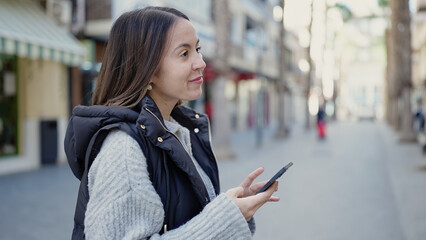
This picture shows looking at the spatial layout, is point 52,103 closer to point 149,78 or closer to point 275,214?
point 275,214

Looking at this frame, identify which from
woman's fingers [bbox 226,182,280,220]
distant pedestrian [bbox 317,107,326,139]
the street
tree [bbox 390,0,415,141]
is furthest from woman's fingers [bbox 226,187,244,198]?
distant pedestrian [bbox 317,107,326,139]

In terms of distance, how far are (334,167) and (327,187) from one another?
3097 millimetres

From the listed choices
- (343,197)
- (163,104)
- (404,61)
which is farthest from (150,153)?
(404,61)

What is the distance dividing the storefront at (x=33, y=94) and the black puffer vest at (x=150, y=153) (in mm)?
9118

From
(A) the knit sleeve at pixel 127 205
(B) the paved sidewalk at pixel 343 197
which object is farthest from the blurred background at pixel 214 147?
(A) the knit sleeve at pixel 127 205

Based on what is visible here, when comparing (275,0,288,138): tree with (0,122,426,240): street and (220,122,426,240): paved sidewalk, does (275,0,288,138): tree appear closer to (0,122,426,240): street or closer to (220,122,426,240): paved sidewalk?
(220,122,426,240): paved sidewalk

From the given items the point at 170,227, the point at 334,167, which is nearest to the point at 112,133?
the point at 170,227

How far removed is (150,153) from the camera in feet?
4.60

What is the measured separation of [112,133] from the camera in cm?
138

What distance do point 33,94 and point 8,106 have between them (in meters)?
0.68

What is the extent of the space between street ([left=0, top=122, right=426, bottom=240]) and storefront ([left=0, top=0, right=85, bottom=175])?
0.68 meters

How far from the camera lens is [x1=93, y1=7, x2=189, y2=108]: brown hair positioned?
149 cm

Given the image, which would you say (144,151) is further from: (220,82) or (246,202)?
(220,82)

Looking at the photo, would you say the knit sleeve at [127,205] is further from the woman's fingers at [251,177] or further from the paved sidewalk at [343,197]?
the paved sidewalk at [343,197]
